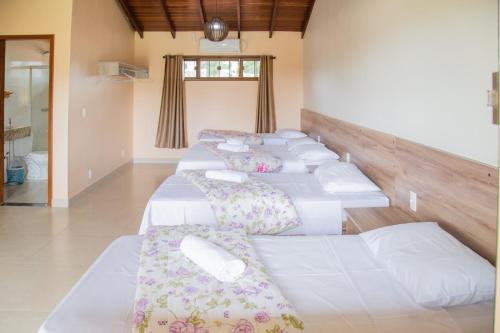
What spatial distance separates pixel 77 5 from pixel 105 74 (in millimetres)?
1042

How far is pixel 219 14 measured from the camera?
6855mm

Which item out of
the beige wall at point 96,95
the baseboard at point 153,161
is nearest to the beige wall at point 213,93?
the baseboard at point 153,161

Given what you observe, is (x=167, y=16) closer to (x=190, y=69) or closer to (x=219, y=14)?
(x=219, y=14)

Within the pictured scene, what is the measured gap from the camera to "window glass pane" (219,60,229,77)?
7.61m

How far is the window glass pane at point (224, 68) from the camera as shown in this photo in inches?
300

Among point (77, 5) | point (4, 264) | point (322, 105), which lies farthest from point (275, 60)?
point (4, 264)

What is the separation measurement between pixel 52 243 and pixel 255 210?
1.91m

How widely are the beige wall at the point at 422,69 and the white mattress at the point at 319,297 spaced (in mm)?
689

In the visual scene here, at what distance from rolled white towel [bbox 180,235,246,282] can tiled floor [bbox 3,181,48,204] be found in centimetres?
380

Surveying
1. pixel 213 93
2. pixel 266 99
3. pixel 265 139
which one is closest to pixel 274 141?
pixel 265 139

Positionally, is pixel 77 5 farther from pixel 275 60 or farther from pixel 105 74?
pixel 275 60

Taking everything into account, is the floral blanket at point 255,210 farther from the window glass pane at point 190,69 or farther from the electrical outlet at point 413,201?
the window glass pane at point 190,69

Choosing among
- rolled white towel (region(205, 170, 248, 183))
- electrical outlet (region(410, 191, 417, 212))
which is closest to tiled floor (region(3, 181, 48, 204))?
rolled white towel (region(205, 170, 248, 183))

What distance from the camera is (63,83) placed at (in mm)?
4566
